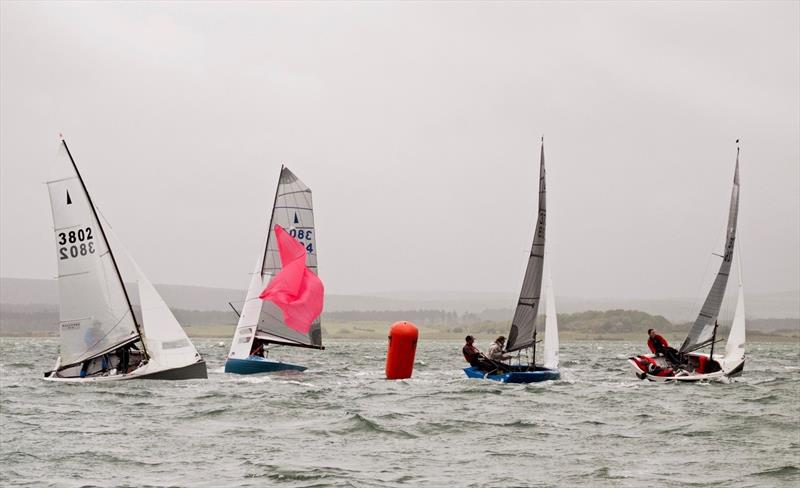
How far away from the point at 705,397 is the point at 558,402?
5379mm

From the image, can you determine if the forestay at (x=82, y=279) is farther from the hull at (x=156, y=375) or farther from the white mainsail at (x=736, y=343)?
the white mainsail at (x=736, y=343)

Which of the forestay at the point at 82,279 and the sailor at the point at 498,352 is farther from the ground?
the forestay at the point at 82,279

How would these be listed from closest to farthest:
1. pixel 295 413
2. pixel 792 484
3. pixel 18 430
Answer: pixel 792 484 < pixel 18 430 < pixel 295 413

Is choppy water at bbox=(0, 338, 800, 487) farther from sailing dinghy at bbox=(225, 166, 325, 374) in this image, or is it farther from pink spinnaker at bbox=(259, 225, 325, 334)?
pink spinnaker at bbox=(259, 225, 325, 334)

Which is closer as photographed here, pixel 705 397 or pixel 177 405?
pixel 177 405

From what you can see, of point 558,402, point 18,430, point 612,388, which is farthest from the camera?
point 612,388

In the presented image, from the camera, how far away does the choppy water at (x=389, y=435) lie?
57.1 ft

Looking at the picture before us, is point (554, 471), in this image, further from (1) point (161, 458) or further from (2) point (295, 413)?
(2) point (295, 413)

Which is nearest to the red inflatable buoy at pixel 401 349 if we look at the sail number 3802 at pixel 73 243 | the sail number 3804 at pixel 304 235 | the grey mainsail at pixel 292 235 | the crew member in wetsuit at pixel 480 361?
the crew member in wetsuit at pixel 480 361

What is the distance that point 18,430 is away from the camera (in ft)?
74.1

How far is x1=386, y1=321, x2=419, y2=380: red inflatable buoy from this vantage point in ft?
122

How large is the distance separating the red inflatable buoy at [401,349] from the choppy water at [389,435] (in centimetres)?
219

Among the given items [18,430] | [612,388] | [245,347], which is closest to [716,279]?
[612,388]

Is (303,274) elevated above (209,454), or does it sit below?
above
